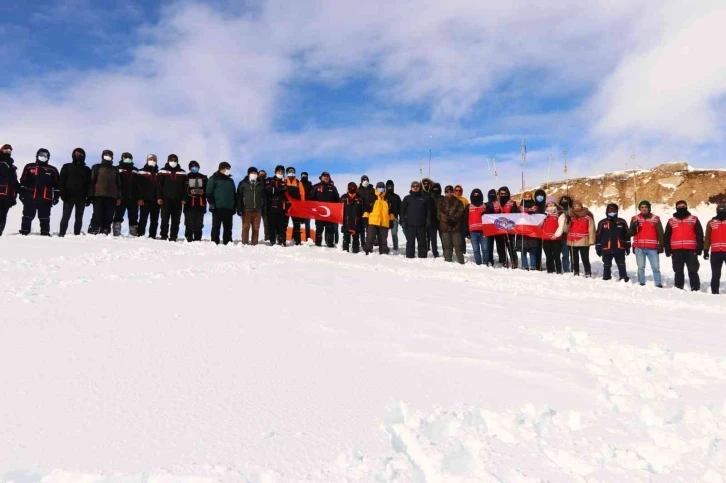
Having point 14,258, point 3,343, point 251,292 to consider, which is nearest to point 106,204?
point 14,258

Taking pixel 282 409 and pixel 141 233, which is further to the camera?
pixel 141 233

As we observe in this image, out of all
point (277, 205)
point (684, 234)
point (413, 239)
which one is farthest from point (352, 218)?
point (684, 234)

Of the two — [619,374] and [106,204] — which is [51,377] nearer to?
[619,374]

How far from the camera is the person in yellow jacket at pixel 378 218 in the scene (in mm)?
13406

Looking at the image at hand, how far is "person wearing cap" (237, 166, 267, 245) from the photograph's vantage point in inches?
506

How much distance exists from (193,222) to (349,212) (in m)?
3.80

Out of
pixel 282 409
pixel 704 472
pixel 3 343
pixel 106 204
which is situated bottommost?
pixel 704 472

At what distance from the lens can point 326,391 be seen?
129 inches

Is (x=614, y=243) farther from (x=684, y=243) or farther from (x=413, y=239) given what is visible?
(x=413, y=239)

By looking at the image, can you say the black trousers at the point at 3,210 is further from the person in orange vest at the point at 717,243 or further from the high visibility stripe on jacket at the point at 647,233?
the person in orange vest at the point at 717,243

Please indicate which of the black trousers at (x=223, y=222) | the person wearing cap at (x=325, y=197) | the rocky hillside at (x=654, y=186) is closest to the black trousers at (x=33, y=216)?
the black trousers at (x=223, y=222)

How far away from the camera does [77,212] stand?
39.6 ft

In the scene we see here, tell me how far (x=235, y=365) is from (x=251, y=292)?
251 centimetres

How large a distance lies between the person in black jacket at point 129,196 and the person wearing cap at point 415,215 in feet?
20.8
